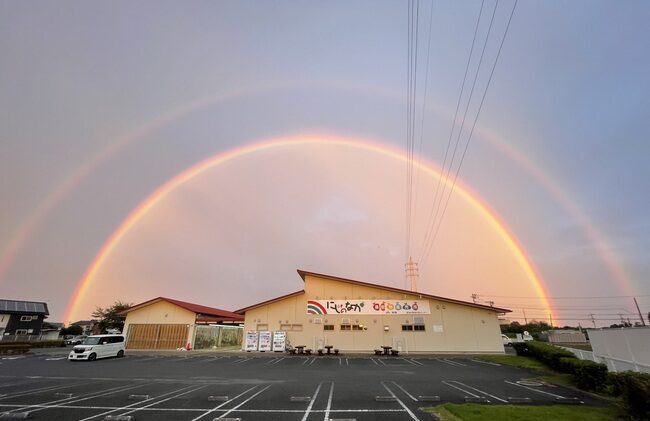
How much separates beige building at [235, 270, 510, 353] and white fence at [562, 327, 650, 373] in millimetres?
12459

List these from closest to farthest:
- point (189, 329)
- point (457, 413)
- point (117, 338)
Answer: point (457, 413) < point (117, 338) < point (189, 329)

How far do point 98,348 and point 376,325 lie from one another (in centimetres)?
2319

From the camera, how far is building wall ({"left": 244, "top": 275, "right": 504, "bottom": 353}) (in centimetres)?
2939

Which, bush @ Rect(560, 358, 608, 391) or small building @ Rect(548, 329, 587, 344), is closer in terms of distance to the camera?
bush @ Rect(560, 358, 608, 391)

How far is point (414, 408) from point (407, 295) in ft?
77.2

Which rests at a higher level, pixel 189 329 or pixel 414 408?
pixel 189 329

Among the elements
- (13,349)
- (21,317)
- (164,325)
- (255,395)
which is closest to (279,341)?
(164,325)

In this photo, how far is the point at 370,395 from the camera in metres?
10.1

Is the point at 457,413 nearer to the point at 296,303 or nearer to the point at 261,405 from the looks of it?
the point at 261,405

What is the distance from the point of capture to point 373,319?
30.3 m

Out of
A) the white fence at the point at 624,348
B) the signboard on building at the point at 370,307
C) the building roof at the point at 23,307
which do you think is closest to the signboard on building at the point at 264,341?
the signboard on building at the point at 370,307

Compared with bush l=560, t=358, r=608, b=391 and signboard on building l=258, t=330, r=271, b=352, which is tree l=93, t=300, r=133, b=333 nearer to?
signboard on building l=258, t=330, r=271, b=352

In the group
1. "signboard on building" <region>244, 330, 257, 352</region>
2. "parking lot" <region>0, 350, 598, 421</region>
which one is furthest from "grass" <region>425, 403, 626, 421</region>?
"signboard on building" <region>244, 330, 257, 352</region>

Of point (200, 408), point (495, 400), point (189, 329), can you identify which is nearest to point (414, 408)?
point (495, 400)
